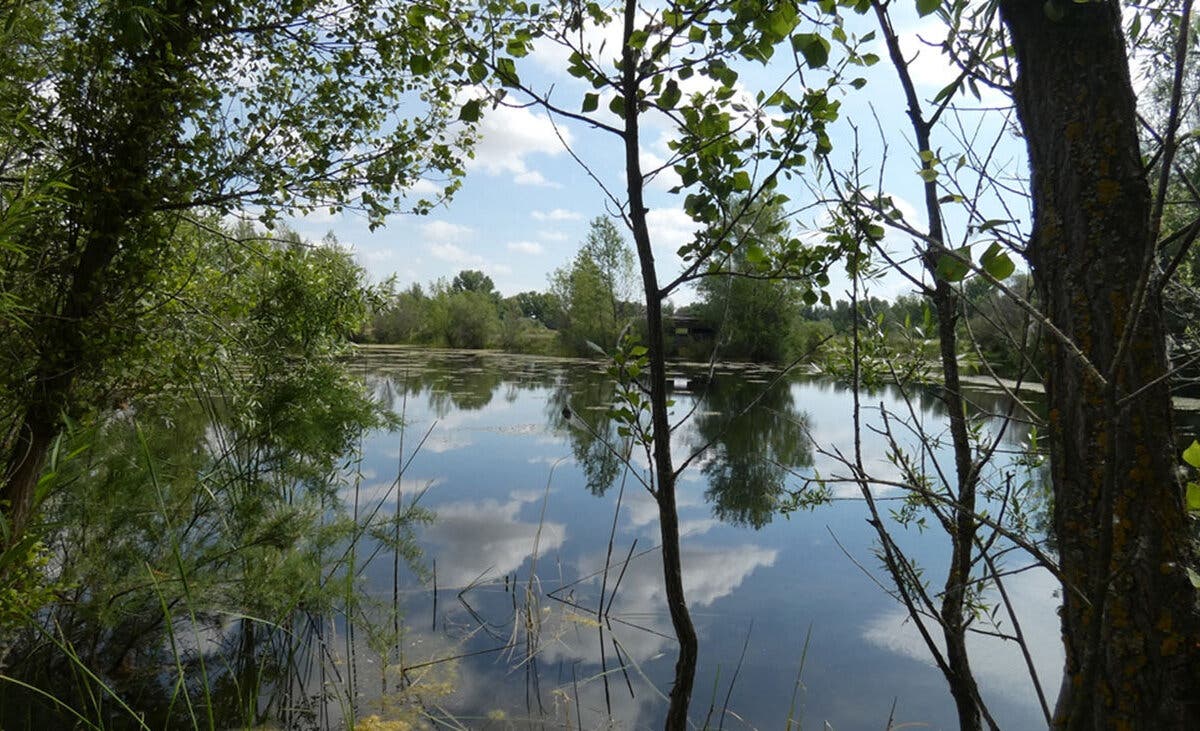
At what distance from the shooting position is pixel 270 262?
132 inches

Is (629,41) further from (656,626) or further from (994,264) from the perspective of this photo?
(656,626)

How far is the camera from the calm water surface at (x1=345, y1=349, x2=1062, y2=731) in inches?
146

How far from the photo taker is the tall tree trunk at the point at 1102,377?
0.86m

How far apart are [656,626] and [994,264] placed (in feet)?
13.5

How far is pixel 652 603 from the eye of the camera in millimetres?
4949

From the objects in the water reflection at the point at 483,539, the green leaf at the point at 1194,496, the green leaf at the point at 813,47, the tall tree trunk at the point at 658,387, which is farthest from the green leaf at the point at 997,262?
the water reflection at the point at 483,539

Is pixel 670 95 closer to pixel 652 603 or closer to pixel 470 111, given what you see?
pixel 470 111

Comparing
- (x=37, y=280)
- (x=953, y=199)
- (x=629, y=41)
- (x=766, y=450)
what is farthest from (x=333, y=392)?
(x=766, y=450)

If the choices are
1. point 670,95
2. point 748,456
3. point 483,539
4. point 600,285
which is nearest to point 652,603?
point 483,539

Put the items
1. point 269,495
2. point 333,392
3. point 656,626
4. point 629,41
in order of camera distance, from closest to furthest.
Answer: point 629,41 < point 269,495 < point 656,626 < point 333,392

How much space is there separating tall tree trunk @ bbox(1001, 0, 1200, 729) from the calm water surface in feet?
2.05

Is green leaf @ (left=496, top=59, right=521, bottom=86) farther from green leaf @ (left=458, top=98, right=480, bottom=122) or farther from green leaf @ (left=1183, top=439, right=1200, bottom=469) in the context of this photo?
green leaf @ (left=1183, top=439, right=1200, bottom=469)

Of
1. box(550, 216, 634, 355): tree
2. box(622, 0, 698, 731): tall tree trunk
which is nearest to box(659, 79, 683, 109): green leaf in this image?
box(622, 0, 698, 731): tall tree trunk

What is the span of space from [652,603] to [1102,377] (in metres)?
4.43
